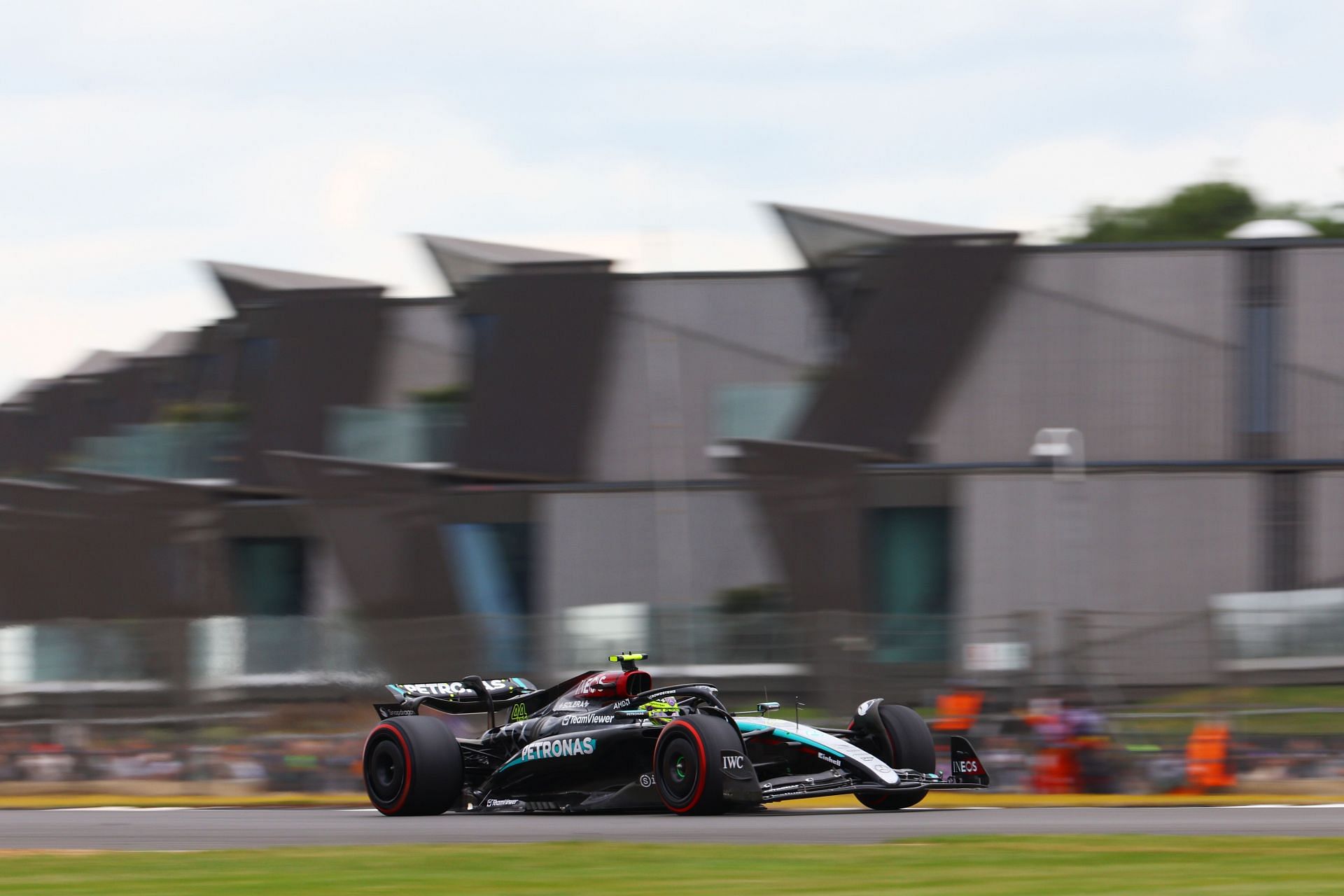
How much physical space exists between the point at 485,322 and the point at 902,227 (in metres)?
7.75

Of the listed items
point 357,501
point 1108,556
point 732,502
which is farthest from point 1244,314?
point 357,501

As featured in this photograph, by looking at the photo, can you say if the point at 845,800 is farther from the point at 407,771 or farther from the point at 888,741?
the point at 407,771

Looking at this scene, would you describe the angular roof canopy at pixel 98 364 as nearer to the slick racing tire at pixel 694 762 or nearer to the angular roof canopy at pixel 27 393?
the angular roof canopy at pixel 27 393

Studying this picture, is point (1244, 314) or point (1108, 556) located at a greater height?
point (1244, 314)

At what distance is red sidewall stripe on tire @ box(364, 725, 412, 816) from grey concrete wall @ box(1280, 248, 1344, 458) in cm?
1907

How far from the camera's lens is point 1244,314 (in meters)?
27.6

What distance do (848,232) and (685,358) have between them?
3669 mm

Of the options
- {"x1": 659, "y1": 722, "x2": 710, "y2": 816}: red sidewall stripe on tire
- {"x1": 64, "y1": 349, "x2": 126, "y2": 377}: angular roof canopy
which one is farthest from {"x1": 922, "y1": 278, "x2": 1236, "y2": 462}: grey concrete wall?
{"x1": 64, "y1": 349, "x2": 126, "y2": 377}: angular roof canopy

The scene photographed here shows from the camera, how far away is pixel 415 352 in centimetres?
3241

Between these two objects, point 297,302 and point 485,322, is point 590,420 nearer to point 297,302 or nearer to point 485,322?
point 485,322

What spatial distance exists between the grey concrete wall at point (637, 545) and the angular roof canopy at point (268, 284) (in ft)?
19.2

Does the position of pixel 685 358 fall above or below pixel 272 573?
above

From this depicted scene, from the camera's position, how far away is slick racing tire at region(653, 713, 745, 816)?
11188 millimetres

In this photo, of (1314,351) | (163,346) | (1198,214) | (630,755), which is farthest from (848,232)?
(1198,214)
